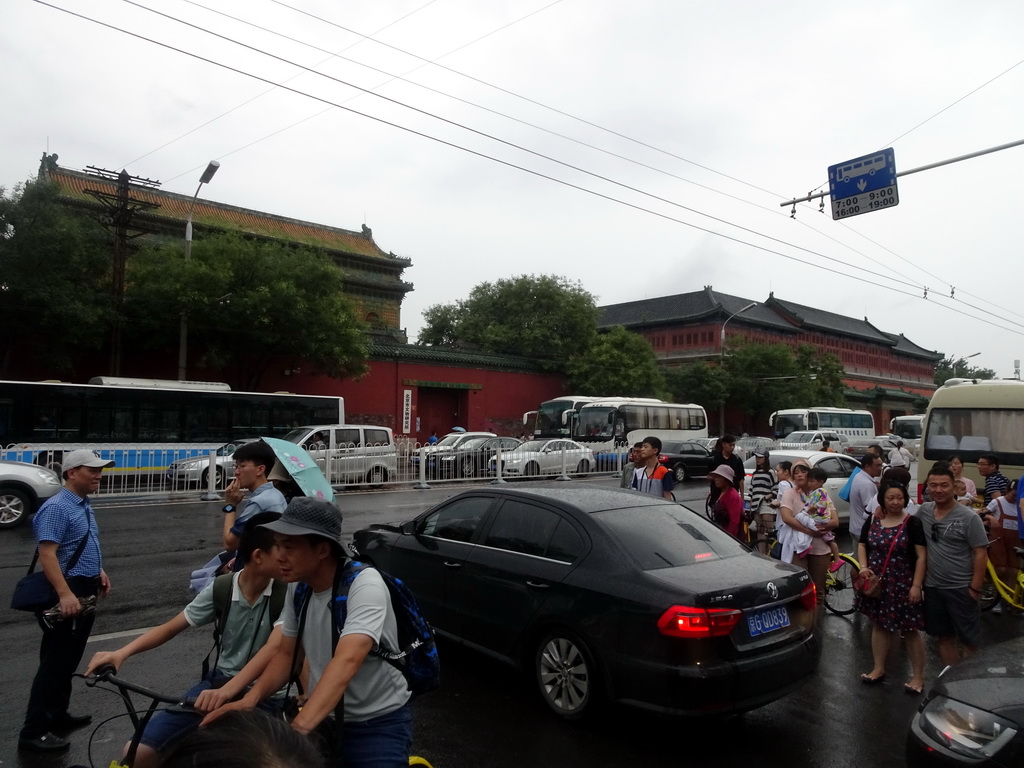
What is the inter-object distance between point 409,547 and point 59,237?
1994cm

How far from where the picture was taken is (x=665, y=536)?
4785mm

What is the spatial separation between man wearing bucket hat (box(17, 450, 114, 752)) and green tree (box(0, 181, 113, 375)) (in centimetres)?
1966

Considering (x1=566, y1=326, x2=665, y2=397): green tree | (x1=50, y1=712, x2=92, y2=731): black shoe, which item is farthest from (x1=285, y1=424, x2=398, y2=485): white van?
(x1=566, y1=326, x2=665, y2=397): green tree

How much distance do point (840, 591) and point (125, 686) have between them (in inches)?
306

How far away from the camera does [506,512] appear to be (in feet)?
17.2

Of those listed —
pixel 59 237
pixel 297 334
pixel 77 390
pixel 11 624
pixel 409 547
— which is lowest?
pixel 11 624

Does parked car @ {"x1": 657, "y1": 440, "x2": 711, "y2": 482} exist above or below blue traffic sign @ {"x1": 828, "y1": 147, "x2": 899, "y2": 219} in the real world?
below

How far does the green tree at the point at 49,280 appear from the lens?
20.3 m

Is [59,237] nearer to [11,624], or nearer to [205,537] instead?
[205,537]

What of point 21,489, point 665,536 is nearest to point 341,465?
point 21,489

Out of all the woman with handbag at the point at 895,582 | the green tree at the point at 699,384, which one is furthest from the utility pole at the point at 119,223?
the green tree at the point at 699,384

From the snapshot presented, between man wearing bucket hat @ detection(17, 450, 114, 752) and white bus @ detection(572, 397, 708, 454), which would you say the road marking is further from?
white bus @ detection(572, 397, 708, 454)

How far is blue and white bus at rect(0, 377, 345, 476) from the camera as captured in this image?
17062mm

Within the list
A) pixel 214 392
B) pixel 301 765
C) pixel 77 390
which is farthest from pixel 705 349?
pixel 301 765
